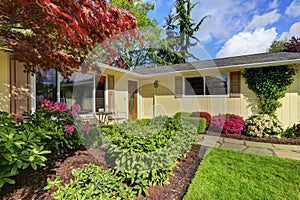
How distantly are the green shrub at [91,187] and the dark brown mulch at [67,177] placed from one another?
0.79 ft

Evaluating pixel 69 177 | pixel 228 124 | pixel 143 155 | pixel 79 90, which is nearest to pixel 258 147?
pixel 228 124

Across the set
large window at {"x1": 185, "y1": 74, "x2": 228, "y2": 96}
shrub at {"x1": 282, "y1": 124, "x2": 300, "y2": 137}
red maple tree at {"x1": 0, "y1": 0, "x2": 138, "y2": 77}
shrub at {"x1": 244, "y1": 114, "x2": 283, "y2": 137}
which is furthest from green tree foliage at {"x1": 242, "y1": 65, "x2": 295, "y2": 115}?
red maple tree at {"x1": 0, "y1": 0, "x2": 138, "y2": 77}

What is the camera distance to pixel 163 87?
920 cm

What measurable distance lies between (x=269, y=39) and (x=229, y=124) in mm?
22682

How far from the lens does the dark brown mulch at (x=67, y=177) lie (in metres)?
2.23

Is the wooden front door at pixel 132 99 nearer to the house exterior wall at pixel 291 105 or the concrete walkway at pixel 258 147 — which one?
the concrete walkway at pixel 258 147

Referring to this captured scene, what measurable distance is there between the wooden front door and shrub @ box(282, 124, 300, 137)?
6.58m

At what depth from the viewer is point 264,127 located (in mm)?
5785

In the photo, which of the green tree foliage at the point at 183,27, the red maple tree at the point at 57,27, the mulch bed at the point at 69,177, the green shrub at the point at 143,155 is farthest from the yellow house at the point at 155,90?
the green tree foliage at the point at 183,27

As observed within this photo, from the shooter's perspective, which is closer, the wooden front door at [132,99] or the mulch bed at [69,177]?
the mulch bed at [69,177]

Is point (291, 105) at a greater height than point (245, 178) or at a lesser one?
greater

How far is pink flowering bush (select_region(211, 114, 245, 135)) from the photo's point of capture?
249 inches

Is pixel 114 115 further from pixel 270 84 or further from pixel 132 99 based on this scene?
pixel 270 84

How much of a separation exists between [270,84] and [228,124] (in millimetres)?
2094
